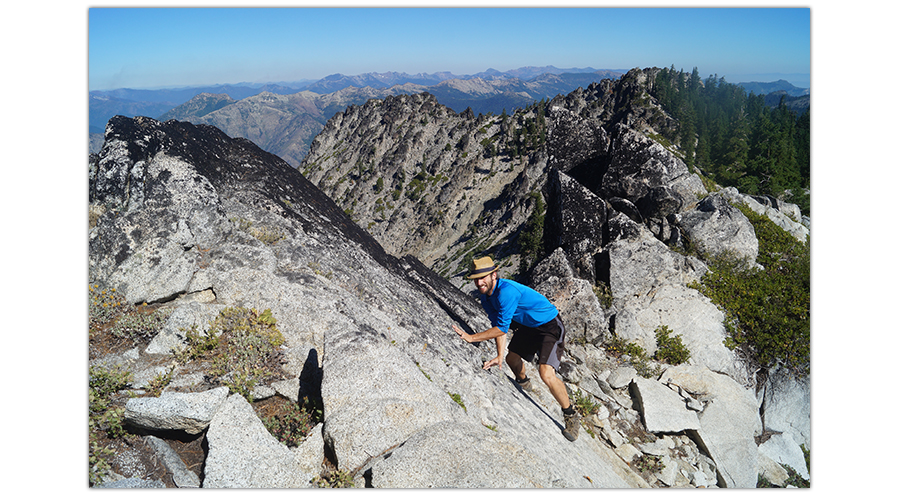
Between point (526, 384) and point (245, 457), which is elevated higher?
point (245, 457)

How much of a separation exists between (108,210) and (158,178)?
3.87 ft

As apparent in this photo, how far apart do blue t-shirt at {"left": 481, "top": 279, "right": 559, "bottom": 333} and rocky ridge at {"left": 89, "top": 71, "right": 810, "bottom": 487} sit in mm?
1468

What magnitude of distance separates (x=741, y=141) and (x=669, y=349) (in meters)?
100

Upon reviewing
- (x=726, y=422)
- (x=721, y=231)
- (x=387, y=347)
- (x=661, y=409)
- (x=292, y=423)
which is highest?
(x=721, y=231)

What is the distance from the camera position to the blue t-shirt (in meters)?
7.69

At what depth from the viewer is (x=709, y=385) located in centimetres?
1146

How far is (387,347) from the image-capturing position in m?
7.14

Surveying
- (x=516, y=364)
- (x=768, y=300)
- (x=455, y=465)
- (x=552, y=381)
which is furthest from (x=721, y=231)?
(x=455, y=465)

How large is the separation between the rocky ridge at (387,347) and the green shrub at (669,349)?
0.29m

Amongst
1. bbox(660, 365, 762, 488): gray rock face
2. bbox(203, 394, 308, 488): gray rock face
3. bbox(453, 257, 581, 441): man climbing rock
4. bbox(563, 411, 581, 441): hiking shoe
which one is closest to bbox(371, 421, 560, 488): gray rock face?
bbox(203, 394, 308, 488): gray rock face

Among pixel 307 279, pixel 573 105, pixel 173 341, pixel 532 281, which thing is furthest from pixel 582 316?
pixel 573 105

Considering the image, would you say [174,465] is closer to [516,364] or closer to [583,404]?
[516,364]

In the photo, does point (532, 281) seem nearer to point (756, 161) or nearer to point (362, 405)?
point (362, 405)

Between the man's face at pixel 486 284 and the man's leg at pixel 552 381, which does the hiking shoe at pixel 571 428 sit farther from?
the man's face at pixel 486 284
